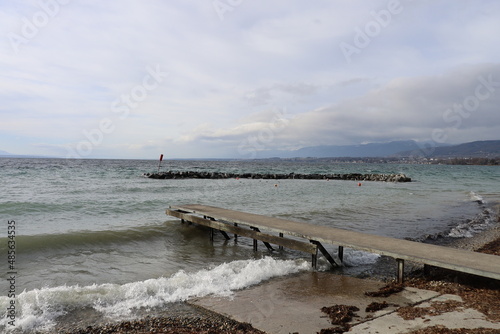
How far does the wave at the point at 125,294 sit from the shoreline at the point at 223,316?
44 centimetres

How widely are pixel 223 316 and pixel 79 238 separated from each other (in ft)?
22.7

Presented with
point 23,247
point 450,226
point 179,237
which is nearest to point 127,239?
point 179,237

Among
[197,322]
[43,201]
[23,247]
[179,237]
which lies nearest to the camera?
[197,322]

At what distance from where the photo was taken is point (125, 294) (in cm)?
612

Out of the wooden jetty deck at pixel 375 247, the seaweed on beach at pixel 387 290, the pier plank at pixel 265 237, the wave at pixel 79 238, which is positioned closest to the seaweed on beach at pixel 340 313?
the seaweed on beach at pixel 387 290

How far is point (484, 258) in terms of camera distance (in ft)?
21.0

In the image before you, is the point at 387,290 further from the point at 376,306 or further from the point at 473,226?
the point at 473,226

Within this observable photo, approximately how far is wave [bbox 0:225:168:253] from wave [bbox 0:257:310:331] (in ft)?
12.2

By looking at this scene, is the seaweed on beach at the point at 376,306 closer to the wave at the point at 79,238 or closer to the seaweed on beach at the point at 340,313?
the seaweed on beach at the point at 340,313

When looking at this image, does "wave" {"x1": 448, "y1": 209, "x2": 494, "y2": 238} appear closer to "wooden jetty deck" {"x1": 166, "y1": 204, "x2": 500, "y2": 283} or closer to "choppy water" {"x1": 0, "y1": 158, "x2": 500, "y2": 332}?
"choppy water" {"x1": 0, "y1": 158, "x2": 500, "y2": 332}

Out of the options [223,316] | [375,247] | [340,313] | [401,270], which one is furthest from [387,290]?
[223,316]

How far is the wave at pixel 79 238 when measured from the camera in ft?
30.8

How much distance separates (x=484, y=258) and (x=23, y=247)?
10.8m

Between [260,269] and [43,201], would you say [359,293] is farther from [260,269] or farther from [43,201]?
[43,201]
